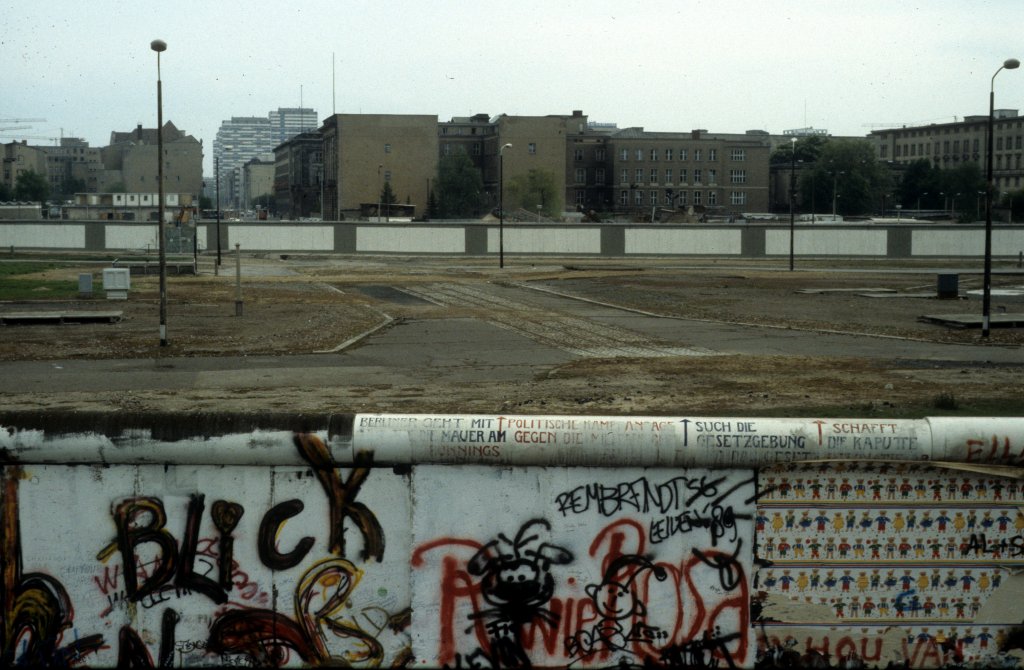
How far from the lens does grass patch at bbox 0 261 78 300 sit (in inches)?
1730

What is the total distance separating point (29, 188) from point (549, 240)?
132 meters

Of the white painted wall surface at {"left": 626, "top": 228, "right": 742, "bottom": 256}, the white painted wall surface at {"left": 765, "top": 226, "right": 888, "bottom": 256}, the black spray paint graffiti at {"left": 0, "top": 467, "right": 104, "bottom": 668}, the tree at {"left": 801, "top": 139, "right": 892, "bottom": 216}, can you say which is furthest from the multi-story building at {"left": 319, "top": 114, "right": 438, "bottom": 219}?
the black spray paint graffiti at {"left": 0, "top": 467, "right": 104, "bottom": 668}

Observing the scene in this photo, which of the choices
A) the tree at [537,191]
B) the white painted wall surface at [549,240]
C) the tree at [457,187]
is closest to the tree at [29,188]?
the tree at [457,187]

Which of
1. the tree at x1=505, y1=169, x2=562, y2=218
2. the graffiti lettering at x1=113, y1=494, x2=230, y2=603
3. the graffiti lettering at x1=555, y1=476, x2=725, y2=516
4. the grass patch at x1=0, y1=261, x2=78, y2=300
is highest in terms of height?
the tree at x1=505, y1=169, x2=562, y2=218

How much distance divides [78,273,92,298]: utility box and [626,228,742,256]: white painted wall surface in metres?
52.8

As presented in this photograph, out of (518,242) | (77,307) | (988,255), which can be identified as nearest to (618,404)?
(988,255)

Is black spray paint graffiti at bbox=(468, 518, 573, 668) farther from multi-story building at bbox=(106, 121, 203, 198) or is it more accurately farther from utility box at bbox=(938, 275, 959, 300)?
multi-story building at bbox=(106, 121, 203, 198)

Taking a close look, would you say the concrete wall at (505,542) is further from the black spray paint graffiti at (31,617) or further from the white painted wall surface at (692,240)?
the white painted wall surface at (692,240)

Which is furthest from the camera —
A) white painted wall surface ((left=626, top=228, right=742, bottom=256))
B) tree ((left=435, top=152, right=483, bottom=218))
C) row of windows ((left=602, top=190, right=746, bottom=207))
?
row of windows ((left=602, top=190, right=746, bottom=207))

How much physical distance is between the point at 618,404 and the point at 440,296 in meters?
27.2

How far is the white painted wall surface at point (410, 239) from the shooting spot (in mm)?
88625

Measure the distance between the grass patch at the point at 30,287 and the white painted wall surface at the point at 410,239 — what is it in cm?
2989

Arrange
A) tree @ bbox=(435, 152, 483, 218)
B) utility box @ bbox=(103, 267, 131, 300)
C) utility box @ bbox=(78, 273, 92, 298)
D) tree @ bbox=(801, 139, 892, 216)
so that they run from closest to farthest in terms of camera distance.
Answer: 1. utility box @ bbox=(103, 267, 131, 300)
2. utility box @ bbox=(78, 273, 92, 298)
3. tree @ bbox=(435, 152, 483, 218)
4. tree @ bbox=(801, 139, 892, 216)

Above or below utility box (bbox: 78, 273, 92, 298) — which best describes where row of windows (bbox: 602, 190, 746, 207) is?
above
